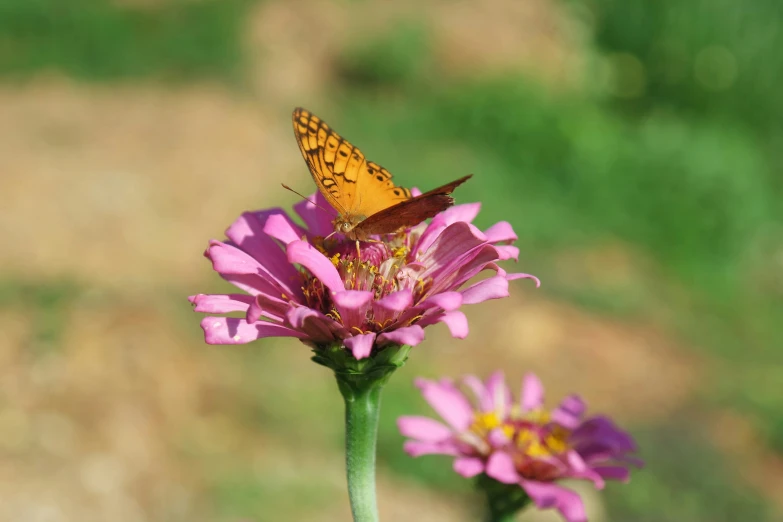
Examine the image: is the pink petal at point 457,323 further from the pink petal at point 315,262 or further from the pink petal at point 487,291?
the pink petal at point 315,262

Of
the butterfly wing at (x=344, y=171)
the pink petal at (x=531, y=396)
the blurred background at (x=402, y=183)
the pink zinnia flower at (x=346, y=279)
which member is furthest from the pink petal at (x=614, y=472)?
the blurred background at (x=402, y=183)

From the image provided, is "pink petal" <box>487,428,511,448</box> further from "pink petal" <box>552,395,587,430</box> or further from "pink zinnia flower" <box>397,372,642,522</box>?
"pink petal" <box>552,395,587,430</box>

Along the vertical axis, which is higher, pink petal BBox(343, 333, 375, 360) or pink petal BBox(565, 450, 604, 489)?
pink petal BBox(343, 333, 375, 360)

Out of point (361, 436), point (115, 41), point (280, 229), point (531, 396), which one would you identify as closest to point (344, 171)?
point (280, 229)

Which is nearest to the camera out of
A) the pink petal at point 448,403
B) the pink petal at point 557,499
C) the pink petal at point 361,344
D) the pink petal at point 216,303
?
the pink petal at point 361,344

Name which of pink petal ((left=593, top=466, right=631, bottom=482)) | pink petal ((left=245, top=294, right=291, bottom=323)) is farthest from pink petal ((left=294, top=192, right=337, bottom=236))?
pink petal ((left=593, top=466, right=631, bottom=482))

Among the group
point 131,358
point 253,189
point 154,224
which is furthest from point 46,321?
Answer: point 253,189

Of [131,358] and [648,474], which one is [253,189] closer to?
[131,358]
